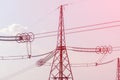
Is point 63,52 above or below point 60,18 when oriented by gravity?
below

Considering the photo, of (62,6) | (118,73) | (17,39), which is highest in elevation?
(62,6)

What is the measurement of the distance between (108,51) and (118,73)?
36.1ft

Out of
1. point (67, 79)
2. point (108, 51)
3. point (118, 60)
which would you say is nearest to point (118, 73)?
point (118, 60)

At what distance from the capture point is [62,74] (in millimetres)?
51625

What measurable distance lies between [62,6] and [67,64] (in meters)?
6.18

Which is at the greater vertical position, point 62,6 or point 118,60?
point 62,6

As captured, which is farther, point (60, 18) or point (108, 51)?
point (108, 51)

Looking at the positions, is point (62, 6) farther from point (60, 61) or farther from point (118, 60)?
point (118, 60)

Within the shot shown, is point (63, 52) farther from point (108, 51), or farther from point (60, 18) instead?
point (108, 51)

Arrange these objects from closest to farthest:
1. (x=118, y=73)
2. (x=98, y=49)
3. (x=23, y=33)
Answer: (x=23, y=33)
(x=98, y=49)
(x=118, y=73)

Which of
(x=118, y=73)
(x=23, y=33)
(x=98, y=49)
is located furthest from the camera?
(x=118, y=73)

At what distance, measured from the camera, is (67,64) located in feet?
169

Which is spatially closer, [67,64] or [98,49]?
[67,64]

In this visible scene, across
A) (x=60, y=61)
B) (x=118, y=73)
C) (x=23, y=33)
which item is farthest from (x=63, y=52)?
(x=118, y=73)
